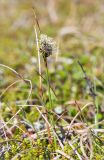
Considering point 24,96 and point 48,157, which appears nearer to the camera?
point 48,157

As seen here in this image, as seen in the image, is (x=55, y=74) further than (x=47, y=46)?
Yes

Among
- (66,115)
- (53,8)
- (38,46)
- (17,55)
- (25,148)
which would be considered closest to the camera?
(38,46)

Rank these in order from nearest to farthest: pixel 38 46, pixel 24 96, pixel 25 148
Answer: pixel 38 46 → pixel 25 148 → pixel 24 96

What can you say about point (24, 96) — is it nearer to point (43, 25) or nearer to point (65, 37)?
point (65, 37)

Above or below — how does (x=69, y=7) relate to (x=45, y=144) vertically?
above

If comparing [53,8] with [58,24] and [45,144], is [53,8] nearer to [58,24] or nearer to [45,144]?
[58,24]

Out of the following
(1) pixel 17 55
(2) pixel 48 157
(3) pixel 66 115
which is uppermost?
(1) pixel 17 55

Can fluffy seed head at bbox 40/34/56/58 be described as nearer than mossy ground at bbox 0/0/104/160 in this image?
Yes

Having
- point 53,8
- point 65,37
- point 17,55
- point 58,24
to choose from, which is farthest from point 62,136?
point 53,8

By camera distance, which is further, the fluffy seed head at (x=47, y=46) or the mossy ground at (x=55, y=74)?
the mossy ground at (x=55, y=74)

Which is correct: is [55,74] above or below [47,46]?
above
